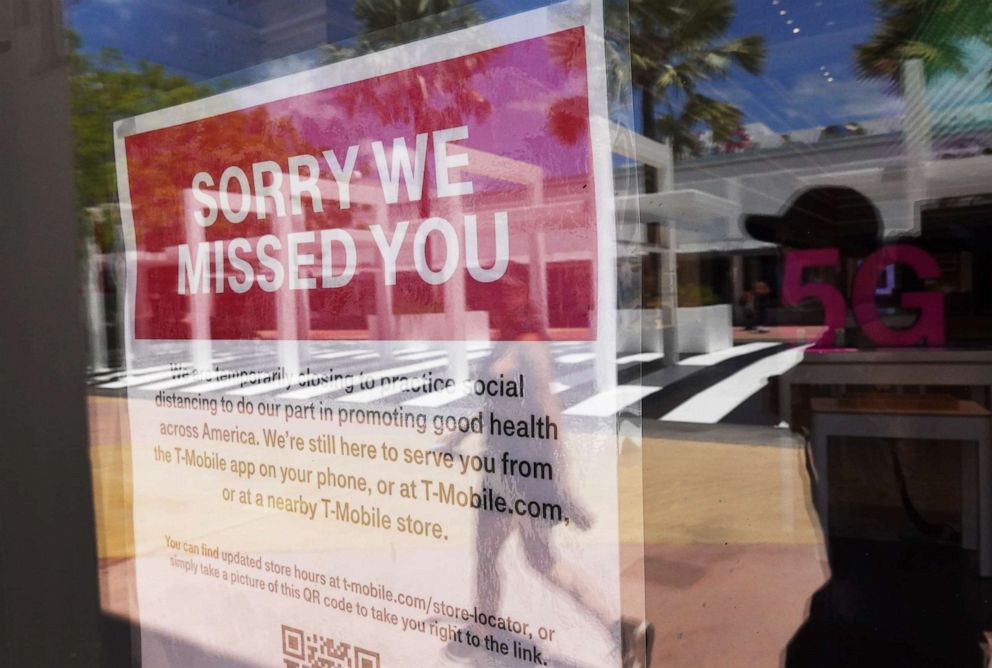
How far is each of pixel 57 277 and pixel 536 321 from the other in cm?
163

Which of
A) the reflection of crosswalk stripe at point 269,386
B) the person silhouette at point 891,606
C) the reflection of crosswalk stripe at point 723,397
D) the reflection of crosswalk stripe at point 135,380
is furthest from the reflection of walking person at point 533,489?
the reflection of crosswalk stripe at point 723,397

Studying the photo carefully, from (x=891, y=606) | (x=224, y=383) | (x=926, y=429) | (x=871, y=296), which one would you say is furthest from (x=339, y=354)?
(x=871, y=296)

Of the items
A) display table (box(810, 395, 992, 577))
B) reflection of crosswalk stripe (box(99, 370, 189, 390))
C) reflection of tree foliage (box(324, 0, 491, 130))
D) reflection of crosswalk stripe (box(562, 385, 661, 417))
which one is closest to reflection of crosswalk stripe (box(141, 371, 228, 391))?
reflection of crosswalk stripe (box(99, 370, 189, 390))

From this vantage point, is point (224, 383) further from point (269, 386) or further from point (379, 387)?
point (379, 387)

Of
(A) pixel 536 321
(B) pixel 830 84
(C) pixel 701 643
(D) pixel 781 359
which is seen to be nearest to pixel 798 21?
(B) pixel 830 84

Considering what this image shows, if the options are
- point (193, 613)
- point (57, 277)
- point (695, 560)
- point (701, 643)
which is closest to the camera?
point (193, 613)

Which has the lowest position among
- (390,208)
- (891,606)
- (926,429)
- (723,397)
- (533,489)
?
(891,606)

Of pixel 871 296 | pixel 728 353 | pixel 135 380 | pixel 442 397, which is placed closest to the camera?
pixel 442 397

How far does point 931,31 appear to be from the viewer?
4070 millimetres

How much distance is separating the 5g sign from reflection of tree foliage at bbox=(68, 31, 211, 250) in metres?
4.59

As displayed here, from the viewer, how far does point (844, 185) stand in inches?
265

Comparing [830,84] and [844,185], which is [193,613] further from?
[844,185]

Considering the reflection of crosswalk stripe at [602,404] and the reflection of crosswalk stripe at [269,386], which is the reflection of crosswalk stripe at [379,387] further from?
the reflection of crosswalk stripe at [602,404]

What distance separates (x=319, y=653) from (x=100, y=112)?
1622 millimetres
